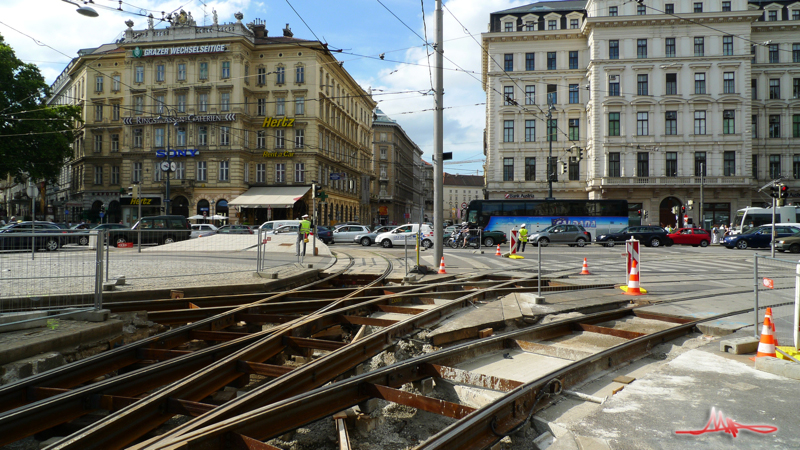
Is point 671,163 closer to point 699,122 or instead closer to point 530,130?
point 699,122

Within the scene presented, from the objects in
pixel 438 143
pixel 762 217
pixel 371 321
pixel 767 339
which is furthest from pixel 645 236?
pixel 371 321

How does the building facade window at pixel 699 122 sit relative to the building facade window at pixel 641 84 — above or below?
below

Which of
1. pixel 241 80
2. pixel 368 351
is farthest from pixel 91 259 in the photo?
pixel 241 80

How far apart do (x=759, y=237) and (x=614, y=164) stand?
17222mm

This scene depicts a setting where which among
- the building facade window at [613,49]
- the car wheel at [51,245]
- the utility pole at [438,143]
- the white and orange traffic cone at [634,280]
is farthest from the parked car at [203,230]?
the building facade window at [613,49]

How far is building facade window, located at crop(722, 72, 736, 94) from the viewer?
45031mm

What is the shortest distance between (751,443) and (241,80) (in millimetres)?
48443

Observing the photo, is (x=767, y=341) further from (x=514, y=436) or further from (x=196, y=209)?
(x=196, y=209)

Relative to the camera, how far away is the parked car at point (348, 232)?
3491cm

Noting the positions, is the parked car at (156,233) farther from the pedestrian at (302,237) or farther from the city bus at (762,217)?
the city bus at (762,217)

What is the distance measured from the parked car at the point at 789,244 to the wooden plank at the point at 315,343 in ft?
95.6

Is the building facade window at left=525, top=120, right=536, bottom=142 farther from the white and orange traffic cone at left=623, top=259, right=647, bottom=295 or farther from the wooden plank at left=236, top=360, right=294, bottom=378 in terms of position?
the wooden plank at left=236, top=360, right=294, bottom=378

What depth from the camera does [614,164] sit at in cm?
4581

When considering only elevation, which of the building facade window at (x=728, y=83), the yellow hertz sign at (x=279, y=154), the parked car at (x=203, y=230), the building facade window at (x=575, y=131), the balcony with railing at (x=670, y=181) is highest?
the building facade window at (x=728, y=83)
